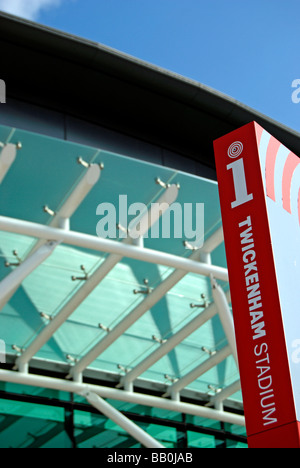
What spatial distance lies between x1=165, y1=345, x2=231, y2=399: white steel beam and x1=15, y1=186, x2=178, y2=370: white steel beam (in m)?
4.20

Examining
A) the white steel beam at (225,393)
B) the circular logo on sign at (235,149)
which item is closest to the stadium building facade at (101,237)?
the white steel beam at (225,393)

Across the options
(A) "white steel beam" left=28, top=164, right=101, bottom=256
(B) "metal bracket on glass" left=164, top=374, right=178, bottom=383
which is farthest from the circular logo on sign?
(B) "metal bracket on glass" left=164, top=374, right=178, bottom=383

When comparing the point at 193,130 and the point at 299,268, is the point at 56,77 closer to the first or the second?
the point at 193,130

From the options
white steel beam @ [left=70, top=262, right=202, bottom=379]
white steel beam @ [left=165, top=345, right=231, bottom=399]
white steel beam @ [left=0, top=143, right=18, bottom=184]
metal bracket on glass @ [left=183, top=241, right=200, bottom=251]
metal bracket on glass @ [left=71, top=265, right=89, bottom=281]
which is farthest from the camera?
white steel beam @ [left=165, top=345, right=231, bottom=399]

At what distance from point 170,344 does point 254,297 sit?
12.4 metres

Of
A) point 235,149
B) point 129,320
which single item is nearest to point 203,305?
point 129,320

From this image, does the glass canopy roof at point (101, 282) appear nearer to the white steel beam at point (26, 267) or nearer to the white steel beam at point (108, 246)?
the white steel beam at point (26, 267)

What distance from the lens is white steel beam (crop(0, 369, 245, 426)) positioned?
1741cm

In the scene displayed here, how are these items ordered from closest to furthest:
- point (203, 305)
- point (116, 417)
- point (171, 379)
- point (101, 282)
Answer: point (101, 282)
point (203, 305)
point (116, 417)
point (171, 379)

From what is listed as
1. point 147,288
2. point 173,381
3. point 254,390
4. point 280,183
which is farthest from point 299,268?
point 173,381

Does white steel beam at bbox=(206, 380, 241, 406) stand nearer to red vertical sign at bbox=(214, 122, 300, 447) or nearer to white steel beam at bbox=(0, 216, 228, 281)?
white steel beam at bbox=(0, 216, 228, 281)

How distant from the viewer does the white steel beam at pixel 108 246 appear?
12811 millimetres

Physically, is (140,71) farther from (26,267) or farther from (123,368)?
(123,368)

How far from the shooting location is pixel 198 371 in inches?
753
